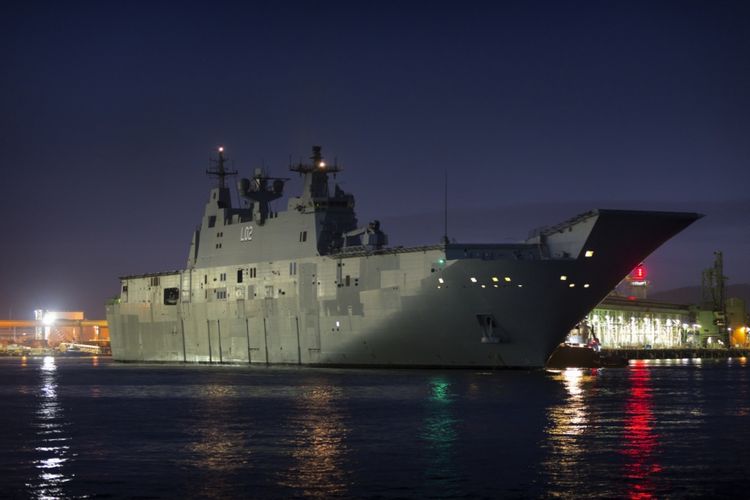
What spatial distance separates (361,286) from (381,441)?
1187 inches

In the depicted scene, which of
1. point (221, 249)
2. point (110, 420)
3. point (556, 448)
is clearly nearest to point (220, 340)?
point (221, 249)

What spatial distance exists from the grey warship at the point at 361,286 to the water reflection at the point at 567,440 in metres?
9.68

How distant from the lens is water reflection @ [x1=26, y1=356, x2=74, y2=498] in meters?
18.8

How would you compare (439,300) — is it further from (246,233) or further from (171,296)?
(171,296)

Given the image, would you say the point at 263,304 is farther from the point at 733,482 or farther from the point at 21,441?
the point at 733,482

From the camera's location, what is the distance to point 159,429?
2822cm

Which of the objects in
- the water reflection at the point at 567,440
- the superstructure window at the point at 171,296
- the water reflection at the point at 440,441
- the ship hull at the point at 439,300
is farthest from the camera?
the superstructure window at the point at 171,296

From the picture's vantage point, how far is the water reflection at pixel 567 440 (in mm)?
19703

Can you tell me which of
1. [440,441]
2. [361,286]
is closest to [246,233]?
[361,286]

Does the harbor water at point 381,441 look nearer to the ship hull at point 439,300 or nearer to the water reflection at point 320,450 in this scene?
the water reflection at point 320,450

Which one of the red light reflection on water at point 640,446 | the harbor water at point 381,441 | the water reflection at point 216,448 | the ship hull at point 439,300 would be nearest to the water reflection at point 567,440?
the harbor water at point 381,441

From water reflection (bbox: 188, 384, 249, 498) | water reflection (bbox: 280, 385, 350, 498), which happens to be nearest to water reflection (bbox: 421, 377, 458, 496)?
water reflection (bbox: 280, 385, 350, 498)

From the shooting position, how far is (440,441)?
2503cm

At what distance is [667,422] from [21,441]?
17.2 metres
